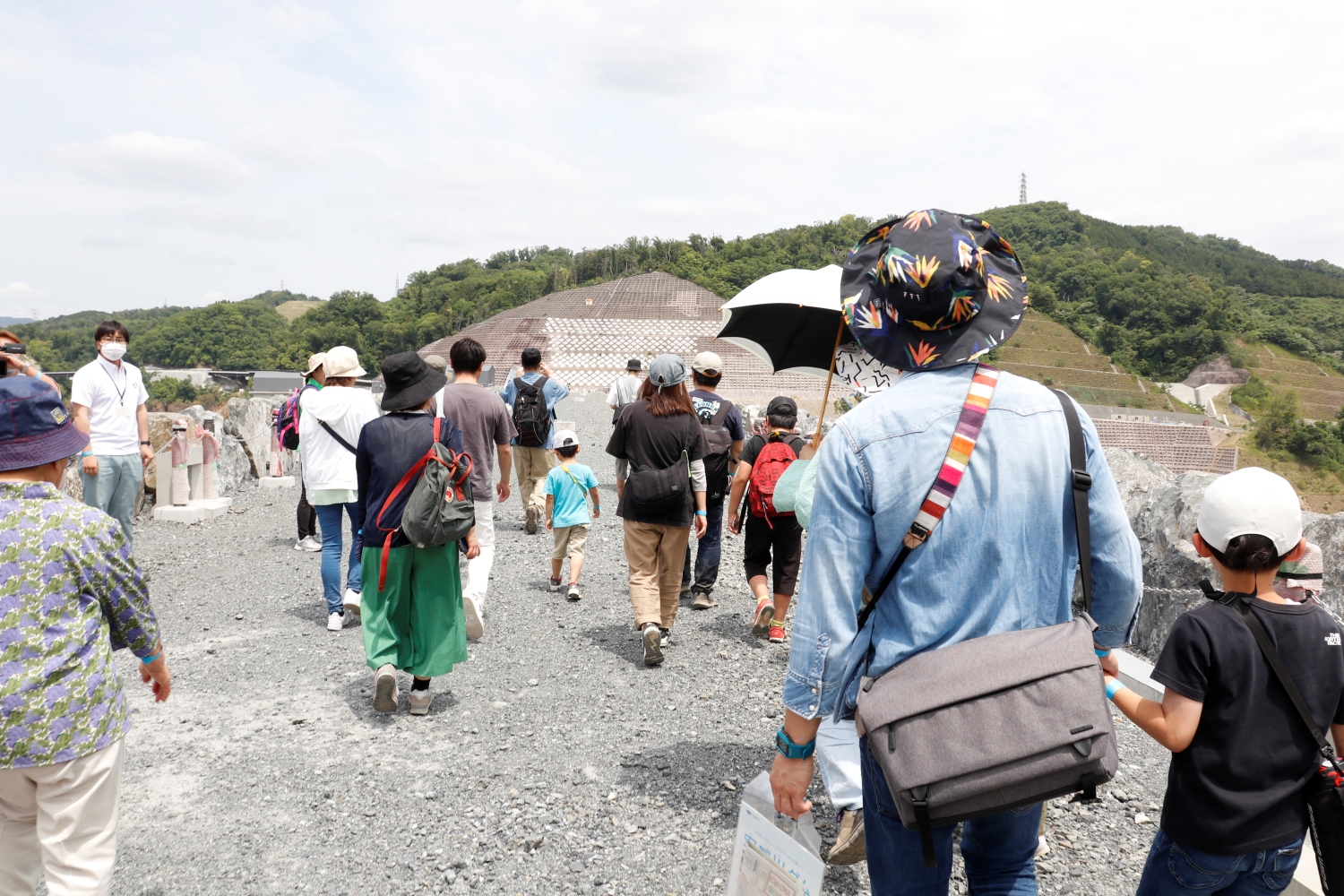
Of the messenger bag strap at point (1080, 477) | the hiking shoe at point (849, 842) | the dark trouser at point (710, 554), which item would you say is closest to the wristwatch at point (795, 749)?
the messenger bag strap at point (1080, 477)

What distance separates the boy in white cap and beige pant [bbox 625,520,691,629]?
326 cm

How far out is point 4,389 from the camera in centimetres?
198

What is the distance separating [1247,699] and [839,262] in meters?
101

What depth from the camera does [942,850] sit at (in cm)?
147

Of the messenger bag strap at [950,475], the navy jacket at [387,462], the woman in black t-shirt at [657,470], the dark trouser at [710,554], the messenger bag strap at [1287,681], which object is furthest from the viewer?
the dark trouser at [710,554]

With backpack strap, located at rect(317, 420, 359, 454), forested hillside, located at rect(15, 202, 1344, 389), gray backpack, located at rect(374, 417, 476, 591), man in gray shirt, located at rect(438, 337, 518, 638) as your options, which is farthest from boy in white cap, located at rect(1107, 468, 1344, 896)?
forested hillside, located at rect(15, 202, 1344, 389)

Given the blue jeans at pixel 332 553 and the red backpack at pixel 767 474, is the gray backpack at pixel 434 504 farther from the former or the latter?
the red backpack at pixel 767 474

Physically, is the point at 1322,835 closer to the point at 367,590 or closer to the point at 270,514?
the point at 367,590

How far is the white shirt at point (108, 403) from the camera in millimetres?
5840

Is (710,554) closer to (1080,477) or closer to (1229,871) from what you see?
(1229,871)

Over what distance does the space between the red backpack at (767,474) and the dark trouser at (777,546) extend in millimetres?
63

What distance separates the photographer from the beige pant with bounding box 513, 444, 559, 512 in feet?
28.1

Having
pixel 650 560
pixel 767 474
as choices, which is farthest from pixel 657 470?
pixel 767 474

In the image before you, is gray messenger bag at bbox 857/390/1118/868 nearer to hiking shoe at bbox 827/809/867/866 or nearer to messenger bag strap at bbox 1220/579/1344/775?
messenger bag strap at bbox 1220/579/1344/775
